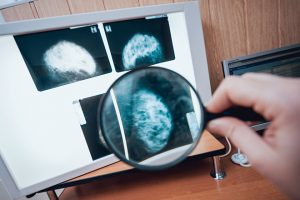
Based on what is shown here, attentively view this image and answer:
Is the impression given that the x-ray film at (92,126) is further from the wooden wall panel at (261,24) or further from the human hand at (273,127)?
the wooden wall panel at (261,24)

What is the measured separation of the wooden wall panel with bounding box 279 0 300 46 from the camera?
77 cm

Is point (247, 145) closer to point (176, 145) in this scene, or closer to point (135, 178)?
point (176, 145)

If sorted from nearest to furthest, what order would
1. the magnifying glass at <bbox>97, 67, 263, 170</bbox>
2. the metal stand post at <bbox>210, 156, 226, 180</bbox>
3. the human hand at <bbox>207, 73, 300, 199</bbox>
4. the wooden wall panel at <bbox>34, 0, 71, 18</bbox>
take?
the human hand at <bbox>207, 73, 300, 199</bbox> → the magnifying glass at <bbox>97, 67, 263, 170</bbox> → the metal stand post at <bbox>210, 156, 226, 180</bbox> → the wooden wall panel at <bbox>34, 0, 71, 18</bbox>

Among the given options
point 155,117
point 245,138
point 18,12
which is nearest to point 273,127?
point 245,138

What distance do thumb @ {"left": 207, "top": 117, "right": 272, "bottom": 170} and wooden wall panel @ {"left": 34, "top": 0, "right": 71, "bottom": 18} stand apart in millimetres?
674

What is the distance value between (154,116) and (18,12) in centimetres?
65

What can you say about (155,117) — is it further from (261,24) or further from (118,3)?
(261,24)

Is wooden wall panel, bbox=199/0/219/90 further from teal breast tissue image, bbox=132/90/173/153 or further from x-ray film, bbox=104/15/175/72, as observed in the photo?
teal breast tissue image, bbox=132/90/173/153

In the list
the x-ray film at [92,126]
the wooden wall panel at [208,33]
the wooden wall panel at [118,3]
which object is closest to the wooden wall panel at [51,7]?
the wooden wall panel at [118,3]

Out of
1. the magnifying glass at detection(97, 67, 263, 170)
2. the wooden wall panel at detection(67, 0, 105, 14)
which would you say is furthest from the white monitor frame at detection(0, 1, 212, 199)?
the wooden wall panel at detection(67, 0, 105, 14)

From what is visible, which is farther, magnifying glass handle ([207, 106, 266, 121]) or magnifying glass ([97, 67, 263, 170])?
magnifying glass ([97, 67, 263, 170])

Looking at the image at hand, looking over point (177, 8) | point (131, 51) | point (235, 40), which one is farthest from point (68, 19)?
point (235, 40)

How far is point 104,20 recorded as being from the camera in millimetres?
502

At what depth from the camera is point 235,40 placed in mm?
788
